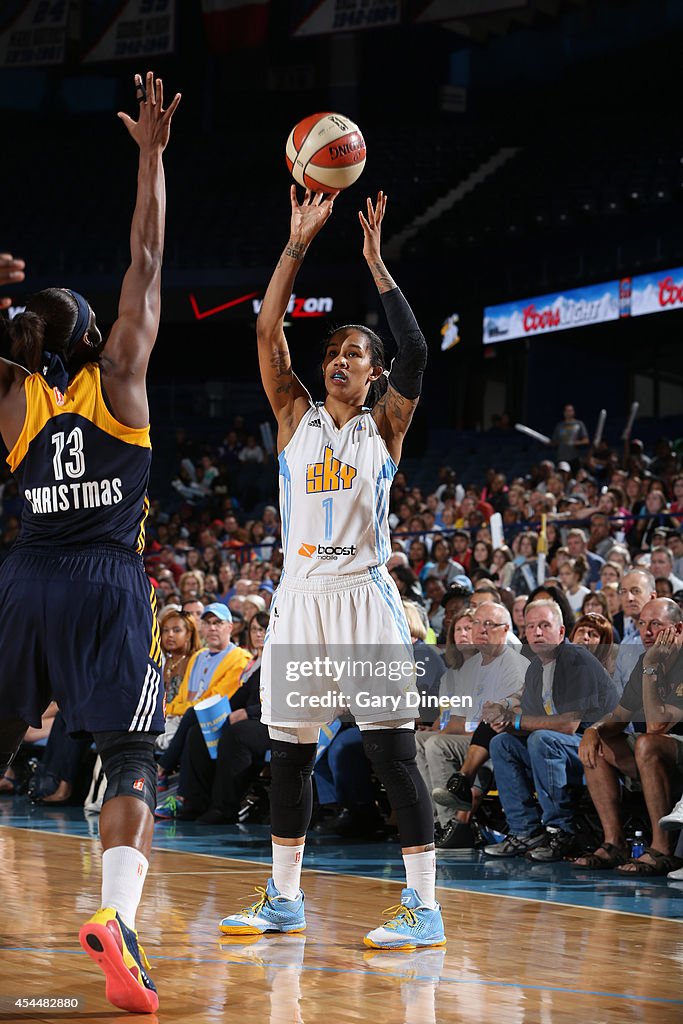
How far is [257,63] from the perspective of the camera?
33.0 m

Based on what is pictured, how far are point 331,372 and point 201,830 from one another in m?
4.30

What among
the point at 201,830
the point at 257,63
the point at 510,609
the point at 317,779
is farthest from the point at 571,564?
the point at 257,63

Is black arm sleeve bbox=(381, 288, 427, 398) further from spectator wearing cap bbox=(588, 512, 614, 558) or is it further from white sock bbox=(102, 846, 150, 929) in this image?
spectator wearing cap bbox=(588, 512, 614, 558)

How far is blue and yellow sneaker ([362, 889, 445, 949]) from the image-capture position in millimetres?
4301

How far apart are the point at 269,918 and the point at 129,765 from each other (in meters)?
1.44

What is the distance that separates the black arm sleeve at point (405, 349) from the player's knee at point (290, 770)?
140cm

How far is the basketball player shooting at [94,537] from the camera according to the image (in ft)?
11.0

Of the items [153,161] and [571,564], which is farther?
[571,564]

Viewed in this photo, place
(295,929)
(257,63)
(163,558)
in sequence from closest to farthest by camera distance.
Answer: (295,929) → (163,558) → (257,63)

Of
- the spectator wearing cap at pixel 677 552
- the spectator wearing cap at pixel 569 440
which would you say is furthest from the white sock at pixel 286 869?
the spectator wearing cap at pixel 569 440

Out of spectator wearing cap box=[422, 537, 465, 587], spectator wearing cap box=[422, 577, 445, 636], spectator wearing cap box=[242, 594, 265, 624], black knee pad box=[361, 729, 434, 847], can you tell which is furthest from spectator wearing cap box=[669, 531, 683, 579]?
black knee pad box=[361, 729, 434, 847]

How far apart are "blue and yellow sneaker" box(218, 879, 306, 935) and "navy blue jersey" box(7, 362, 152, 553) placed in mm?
1677

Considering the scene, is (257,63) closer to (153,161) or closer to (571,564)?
(571,564)

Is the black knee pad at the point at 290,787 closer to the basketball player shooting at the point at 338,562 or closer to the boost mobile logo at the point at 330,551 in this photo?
the basketball player shooting at the point at 338,562
